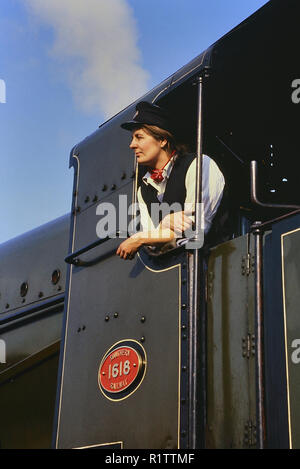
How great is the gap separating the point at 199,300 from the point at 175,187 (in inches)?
29.3

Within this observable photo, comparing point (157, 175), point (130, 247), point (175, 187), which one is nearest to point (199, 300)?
point (130, 247)

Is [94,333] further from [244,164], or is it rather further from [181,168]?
[244,164]

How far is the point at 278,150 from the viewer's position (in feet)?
13.5

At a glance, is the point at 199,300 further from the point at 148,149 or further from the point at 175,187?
the point at 148,149

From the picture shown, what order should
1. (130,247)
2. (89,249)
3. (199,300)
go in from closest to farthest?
(199,300), (130,247), (89,249)

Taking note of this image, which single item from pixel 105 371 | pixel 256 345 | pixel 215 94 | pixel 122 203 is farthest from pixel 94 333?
pixel 215 94

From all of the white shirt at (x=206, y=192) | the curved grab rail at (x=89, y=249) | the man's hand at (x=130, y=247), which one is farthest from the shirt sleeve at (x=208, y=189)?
the curved grab rail at (x=89, y=249)

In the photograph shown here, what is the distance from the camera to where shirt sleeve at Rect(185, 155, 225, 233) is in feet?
10.6

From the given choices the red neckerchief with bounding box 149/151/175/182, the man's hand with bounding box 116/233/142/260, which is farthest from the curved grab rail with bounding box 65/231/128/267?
the red neckerchief with bounding box 149/151/175/182

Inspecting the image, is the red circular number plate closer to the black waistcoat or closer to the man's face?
the black waistcoat

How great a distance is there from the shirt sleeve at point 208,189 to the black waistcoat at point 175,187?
0.03m

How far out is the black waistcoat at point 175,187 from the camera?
332 centimetres

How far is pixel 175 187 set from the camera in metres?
3.35

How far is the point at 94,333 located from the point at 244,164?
1.38 meters
